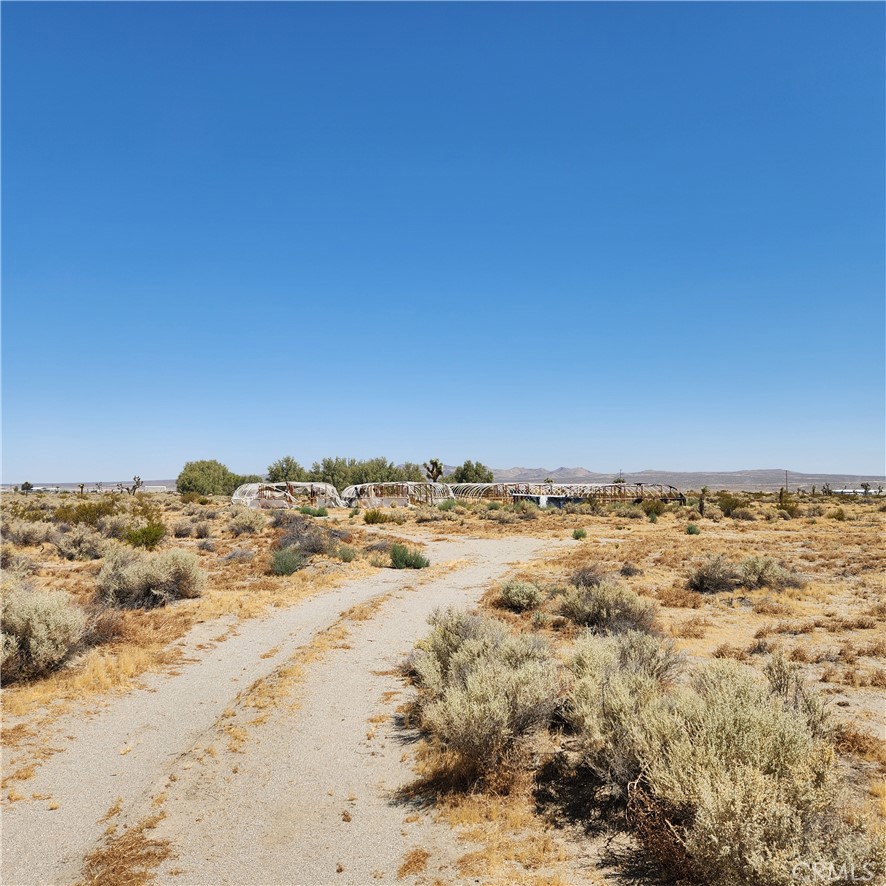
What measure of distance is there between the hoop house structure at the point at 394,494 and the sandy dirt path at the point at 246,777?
45087 mm

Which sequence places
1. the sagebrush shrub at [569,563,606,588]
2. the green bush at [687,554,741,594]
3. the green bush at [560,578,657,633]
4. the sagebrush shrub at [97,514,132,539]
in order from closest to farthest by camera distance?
the green bush at [560,578,657,633] < the sagebrush shrub at [569,563,606,588] < the green bush at [687,554,741,594] < the sagebrush shrub at [97,514,132,539]

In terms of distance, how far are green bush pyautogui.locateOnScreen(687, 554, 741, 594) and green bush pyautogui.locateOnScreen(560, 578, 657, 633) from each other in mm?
4637

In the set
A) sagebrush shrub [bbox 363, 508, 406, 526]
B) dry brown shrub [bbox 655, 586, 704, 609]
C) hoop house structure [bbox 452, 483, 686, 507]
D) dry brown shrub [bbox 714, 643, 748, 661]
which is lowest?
sagebrush shrub [bbox 363, 508, 406, 526]

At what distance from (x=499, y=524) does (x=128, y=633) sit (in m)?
29.3

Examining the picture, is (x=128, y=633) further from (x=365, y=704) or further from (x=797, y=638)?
(x=797, y=638)

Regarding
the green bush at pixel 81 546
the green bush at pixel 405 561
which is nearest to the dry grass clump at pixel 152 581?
the green bush at pixel 81 546

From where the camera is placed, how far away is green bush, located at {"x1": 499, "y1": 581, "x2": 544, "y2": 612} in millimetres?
14172

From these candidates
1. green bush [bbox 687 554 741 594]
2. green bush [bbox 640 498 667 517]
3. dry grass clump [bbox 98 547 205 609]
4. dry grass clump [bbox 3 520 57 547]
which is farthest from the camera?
green bush [bbox 640 498 667 517]

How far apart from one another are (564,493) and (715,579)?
49851 millimetres

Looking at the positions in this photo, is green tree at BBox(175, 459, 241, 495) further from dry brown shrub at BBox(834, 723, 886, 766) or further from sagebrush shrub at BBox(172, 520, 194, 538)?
dry brown shrub at BBox(834, 723, 886, 766)

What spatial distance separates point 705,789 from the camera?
12.8 feet

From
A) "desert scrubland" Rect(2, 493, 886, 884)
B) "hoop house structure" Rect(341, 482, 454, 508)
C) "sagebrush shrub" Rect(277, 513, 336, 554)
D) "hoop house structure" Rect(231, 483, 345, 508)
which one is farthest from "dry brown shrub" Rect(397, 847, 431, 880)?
"hoop house structure" Rect(341, 482, 454, 508)

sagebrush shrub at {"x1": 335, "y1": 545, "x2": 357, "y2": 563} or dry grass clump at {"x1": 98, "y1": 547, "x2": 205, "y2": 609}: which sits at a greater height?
dry grass clump at {"x1": 98, "y1": 547, "x2": 205, "y2": 609}

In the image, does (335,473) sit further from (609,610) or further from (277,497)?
(609,610)
